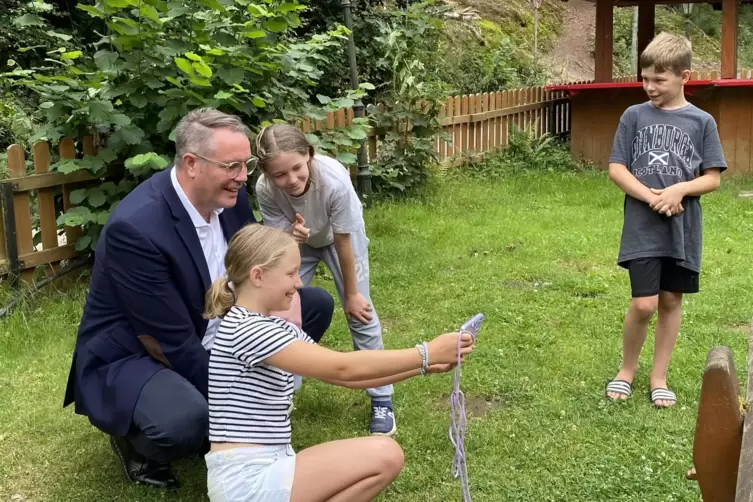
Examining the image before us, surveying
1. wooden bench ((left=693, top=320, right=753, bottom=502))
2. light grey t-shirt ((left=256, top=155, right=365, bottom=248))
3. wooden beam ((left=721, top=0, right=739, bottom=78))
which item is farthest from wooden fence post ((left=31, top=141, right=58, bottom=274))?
wooden beam ((left=721, top=0, right=739, bottom=78))

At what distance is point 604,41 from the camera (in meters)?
11.2

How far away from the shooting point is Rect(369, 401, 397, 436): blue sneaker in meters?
3.55

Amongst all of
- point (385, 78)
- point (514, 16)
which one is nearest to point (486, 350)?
point (385, 78)

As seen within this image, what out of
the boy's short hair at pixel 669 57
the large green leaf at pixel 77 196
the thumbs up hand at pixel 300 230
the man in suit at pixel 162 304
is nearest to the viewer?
the man in suit at pixel 162 304

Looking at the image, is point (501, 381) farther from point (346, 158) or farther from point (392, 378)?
point (346, 158)

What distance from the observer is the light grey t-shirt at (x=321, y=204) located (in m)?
3.42

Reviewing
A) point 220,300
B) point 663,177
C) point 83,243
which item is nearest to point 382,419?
point 220,300

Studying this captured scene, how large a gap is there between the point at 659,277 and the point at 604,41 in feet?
27.7

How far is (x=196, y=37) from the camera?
5.04m

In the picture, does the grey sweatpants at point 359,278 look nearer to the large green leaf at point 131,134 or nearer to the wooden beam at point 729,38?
the large green leaf at point 131,134

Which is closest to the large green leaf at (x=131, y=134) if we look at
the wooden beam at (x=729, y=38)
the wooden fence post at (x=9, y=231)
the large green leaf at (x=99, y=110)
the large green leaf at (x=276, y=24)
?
the large green leaf at (x=99, y=110)

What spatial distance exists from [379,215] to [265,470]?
18.5 feet

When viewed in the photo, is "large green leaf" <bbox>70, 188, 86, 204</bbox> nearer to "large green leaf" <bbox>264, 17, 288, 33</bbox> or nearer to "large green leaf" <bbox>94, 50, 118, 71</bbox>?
"large green leaf" <bbox>94, 50, 118, 71</bbox>

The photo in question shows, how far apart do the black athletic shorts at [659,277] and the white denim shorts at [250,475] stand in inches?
79.4
